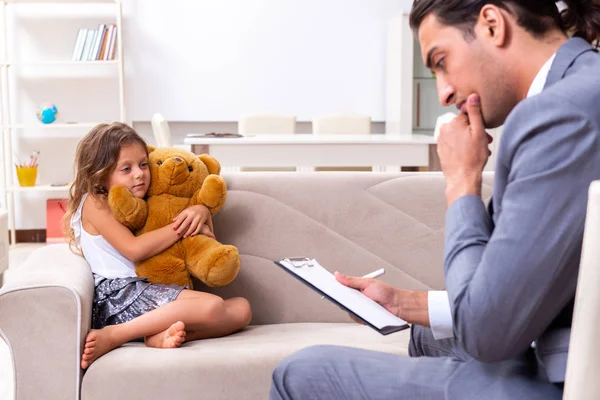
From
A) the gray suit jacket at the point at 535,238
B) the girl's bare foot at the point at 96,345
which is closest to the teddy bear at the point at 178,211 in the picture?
the girl's bare foot at the point at 96,345

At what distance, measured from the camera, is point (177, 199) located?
2.11 meters

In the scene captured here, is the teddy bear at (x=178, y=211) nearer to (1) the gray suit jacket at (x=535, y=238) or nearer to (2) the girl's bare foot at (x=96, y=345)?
(2) the girl's bare foot at (x=96, y=345)

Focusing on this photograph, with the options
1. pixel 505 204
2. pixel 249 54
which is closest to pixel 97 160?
pixel 505 204

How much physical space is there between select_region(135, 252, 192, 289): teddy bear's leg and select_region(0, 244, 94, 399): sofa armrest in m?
0.34

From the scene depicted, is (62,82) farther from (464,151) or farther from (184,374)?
(464,151)

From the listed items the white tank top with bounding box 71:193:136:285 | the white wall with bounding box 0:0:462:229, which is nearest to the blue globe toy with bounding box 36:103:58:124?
the white wall with bounding box 0:0:462:229

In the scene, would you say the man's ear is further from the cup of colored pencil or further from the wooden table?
the cup of colored pencil

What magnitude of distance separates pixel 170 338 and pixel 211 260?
246 millimetres

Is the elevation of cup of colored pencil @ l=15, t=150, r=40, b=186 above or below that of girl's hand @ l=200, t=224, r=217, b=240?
below

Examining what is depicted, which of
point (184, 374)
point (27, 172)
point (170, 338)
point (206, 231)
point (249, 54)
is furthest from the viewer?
point (249, 54)

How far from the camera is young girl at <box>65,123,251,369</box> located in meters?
1.89

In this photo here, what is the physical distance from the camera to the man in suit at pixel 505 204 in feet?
2.88

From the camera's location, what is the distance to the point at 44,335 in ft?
5.52

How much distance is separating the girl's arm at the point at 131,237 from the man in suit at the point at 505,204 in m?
0.97
